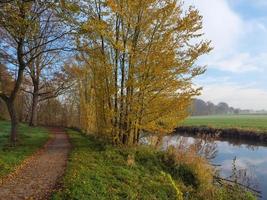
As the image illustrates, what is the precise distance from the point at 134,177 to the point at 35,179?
11.7 feet

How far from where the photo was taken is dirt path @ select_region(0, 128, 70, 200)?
31.3 feet

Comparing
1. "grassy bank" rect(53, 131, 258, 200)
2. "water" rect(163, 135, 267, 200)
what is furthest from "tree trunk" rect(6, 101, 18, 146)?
"water" rect(163, 135, 267, 200)

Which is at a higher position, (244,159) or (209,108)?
(209,108)

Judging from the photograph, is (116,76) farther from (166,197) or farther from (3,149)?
(166,197)

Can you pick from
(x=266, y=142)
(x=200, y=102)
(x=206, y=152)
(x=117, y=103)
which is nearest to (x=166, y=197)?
(x=206, y=152)

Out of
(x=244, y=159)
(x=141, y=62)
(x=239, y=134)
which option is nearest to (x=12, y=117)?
(x=141, y=62)

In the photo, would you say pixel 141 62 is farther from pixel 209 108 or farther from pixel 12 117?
pixel 209 108

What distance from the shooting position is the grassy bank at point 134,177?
1059 cm

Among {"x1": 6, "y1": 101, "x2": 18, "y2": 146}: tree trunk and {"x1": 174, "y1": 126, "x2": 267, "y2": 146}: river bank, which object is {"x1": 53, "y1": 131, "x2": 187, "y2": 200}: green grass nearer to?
{"x1": 6, "y1": 101, "x2": 18, "y2": 146}: tree trunk

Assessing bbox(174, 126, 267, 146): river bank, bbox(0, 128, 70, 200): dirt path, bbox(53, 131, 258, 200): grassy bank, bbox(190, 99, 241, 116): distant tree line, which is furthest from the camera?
bbox(190, 99, 241, 116): distant tree line

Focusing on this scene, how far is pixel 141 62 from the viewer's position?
1702 centimetres

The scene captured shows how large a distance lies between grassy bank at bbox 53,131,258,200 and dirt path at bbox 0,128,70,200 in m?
0.41

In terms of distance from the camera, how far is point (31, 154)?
52.3 ft

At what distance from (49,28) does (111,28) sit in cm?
483
